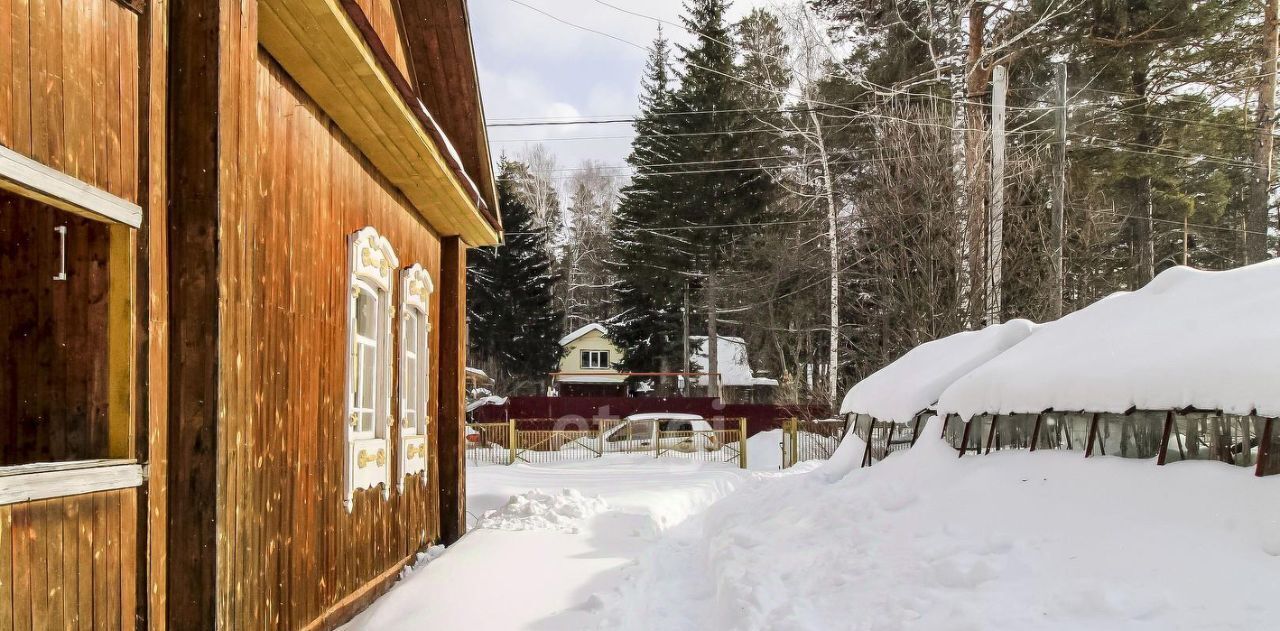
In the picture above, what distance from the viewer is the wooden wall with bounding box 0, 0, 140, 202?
253cm

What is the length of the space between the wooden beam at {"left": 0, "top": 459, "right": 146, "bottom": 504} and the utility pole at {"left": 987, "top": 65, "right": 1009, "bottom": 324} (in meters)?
15.0

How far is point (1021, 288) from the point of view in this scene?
1717cm

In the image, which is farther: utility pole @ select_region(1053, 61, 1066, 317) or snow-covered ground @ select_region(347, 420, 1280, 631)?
utility pole @ select_region(1053, 61, 1066, 317)

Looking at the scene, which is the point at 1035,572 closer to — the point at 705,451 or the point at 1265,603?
the point at 1265,603

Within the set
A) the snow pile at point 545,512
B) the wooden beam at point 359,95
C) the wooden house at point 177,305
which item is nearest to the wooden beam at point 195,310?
the wooden house at point 177,305

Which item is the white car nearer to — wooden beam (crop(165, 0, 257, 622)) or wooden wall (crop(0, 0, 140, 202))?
wooden beam (crop(165, 0, 257, 622))

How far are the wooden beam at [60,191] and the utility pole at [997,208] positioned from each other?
15.0m

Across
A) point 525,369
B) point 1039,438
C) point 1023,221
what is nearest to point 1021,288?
point 1023,221

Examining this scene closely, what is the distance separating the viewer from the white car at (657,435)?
835 inches

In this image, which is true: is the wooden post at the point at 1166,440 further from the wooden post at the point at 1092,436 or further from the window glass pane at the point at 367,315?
the window glass pane at the point at 367,315

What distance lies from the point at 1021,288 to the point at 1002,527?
1326 centimetres

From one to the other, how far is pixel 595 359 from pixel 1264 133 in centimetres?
3209

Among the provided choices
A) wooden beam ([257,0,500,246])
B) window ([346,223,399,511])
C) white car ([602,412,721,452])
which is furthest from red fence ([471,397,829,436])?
window ([346,223,399,511])

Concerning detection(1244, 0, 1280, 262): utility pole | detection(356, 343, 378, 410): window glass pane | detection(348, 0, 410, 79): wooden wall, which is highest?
detection(1244, 0, 1280, 262): utility pole
